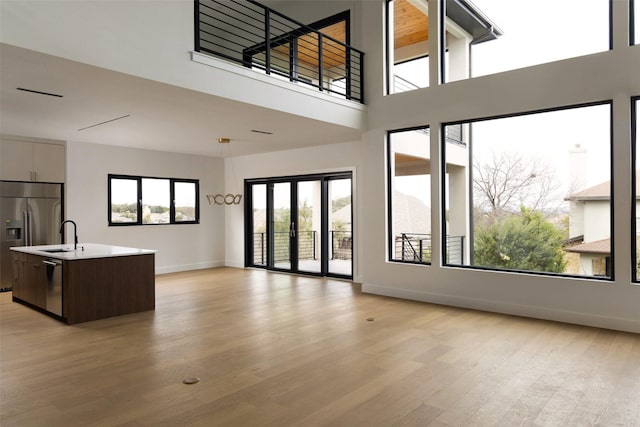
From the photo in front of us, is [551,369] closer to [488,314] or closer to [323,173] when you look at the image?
[488,314]

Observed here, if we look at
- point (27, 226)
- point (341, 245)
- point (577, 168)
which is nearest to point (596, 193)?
point (577, 168)

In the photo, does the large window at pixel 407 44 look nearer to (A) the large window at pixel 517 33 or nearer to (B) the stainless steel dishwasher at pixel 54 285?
(A) the large window at pixel 517 33

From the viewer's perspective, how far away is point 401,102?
6.13 m

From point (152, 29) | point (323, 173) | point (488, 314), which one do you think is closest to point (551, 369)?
point (488, 314)

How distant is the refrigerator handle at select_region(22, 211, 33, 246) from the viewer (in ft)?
22.4

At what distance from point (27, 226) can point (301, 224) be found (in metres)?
4.56

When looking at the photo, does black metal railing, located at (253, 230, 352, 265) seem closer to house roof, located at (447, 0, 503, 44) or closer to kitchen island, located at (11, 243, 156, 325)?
kitchen island, located at (11, 243, 156, 325)

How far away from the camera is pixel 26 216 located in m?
6.86

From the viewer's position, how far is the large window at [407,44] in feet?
20.5

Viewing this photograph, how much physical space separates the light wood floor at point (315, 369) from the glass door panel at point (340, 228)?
7.27 ft

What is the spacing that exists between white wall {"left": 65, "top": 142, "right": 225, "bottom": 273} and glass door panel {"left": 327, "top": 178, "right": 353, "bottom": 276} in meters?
3.03

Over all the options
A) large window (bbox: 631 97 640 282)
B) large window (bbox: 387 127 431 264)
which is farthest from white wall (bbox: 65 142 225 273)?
large window (bbox: 631 97 640 282)

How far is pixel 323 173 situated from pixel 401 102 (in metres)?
2.21

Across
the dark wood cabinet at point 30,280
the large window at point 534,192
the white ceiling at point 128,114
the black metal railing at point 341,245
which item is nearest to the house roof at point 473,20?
the large window at point 534,192
